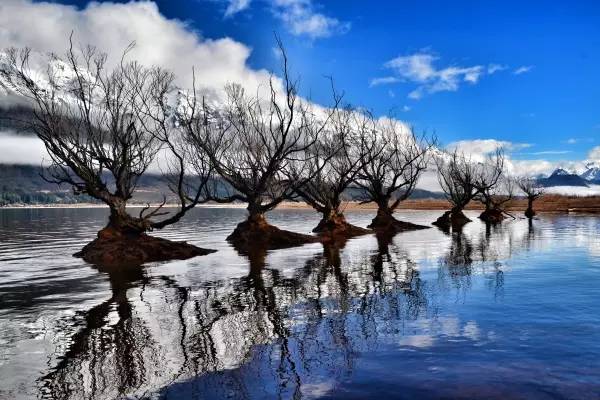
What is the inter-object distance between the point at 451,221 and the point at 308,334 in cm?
5022

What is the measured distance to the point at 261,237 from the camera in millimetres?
32594

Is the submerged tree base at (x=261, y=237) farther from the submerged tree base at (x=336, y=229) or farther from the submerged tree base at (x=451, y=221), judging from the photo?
the submerged tree base at (x=451, y=221)

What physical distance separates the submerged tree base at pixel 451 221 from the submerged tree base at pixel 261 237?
23483mm

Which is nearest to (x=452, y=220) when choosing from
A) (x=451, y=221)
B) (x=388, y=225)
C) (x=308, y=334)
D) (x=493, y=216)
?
(x=451, y=221)

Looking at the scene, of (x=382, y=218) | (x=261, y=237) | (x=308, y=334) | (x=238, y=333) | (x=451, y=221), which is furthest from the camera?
(x=451, y=221)

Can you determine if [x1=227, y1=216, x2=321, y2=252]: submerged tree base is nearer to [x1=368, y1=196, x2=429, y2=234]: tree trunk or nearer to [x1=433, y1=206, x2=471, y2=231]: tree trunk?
[x1=368, y1=196, x2=429, y2=234]: tree trunk

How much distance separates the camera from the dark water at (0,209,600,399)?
270 inches

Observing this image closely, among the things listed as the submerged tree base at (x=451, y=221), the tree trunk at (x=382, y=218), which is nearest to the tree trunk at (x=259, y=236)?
the tree trunk at (x=382, y=218)

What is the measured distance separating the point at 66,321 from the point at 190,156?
85.2 feet

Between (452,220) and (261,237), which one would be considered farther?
(452,220)

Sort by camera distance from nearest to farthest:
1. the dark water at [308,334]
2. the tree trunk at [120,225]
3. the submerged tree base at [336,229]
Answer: the dark water at [308,334] → the tree trunk at [120,225] → the submerged tree base at [336,229]

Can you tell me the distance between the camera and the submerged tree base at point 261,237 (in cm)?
3206

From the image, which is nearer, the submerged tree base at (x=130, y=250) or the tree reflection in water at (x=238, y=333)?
the tree reflection in water at (x=238, y=333)

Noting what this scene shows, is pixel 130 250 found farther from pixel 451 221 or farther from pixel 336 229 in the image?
pixel 451 221
